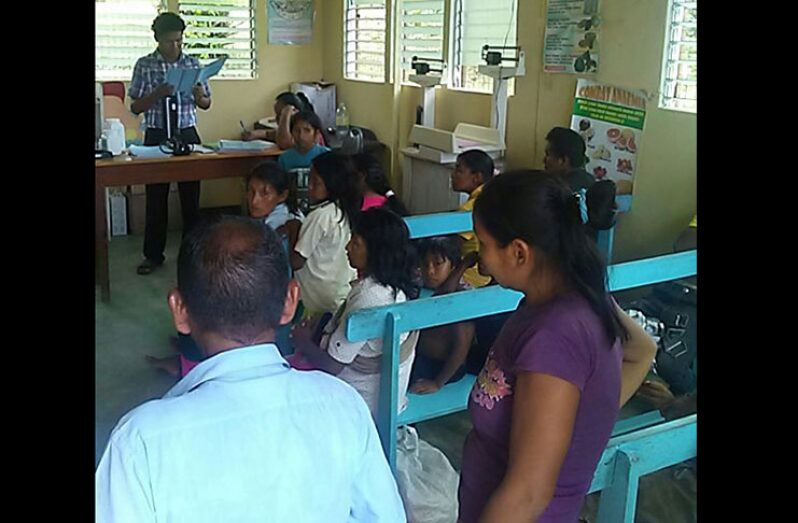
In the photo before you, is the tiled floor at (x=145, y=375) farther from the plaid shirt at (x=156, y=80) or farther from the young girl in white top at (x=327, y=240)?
the plaid shirt at (x=156, y=80)

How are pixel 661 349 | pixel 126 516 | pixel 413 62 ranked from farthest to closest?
pixel 413 62
pixel 661 349
pixel 126 516

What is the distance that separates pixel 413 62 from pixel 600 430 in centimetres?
417

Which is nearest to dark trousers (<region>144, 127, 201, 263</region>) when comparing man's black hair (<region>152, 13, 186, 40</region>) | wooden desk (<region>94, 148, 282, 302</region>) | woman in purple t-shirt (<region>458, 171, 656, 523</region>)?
wooden desk (<region>94, 148, 282, 302</region>)

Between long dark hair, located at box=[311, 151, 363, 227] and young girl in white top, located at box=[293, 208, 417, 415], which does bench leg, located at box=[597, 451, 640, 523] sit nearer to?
young girl in white top, located at box=[293, 208, 417, 415]

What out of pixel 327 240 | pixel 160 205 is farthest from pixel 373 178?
pixel 160 205

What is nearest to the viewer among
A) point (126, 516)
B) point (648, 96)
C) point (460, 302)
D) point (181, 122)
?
point (126, 516)

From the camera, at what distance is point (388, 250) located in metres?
2.22

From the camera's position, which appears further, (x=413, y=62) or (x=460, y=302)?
(x=413, y=62)

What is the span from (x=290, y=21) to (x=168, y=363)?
3506 millimetres

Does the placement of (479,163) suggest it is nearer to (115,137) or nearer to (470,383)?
(470,383)
